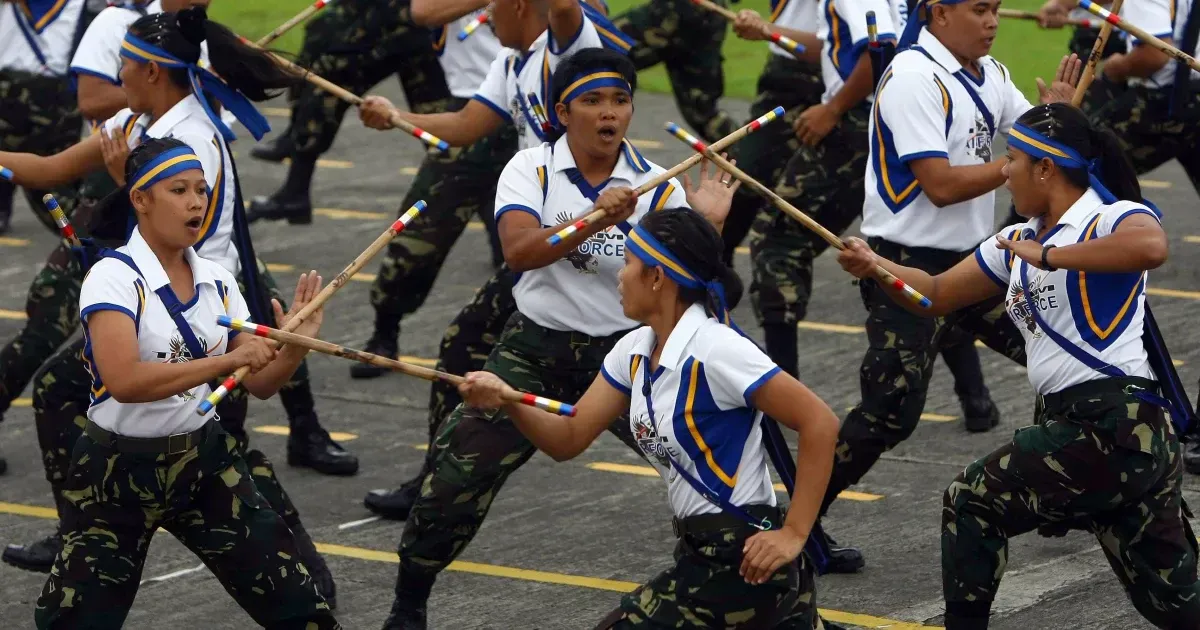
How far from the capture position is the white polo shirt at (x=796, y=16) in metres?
10.1

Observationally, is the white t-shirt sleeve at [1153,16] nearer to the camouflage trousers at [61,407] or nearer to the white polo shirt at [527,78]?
the white polo shirt at [527,78]

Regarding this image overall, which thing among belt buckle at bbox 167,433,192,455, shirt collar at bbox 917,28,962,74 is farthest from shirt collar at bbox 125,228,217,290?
shirt collar at bbox 917,28,962,74

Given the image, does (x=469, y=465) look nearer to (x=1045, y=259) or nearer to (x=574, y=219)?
(x=574, y=219)

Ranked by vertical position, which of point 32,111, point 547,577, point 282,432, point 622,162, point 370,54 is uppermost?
point 622,162

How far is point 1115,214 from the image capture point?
19.9 feet

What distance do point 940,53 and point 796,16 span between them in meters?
2.55

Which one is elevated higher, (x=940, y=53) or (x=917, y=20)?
(x=917, y=20)

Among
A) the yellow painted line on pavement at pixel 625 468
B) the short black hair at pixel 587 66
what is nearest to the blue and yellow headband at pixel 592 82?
the short black hair at pixel 587 66

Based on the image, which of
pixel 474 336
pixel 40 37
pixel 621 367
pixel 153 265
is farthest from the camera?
pixel 40 37

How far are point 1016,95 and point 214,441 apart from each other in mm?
3530

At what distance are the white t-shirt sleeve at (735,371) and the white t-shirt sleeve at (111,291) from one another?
5.55 ft

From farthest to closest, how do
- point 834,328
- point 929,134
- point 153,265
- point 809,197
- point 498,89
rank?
point 834,328
point 809,197
point 498,89
point 929,134
point 153,265

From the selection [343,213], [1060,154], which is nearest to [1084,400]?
[1060,154]

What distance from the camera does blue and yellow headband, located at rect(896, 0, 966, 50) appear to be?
7745 millimetres
